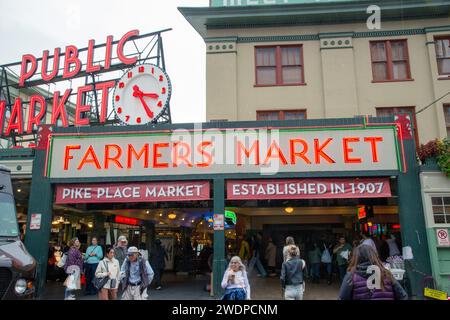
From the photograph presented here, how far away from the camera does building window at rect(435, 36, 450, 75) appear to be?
55.0 feet

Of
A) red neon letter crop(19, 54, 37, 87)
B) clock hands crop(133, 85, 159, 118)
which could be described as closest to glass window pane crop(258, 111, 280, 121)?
clock hands crop(133, 85, 159, 118)

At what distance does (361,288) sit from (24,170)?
12989mm

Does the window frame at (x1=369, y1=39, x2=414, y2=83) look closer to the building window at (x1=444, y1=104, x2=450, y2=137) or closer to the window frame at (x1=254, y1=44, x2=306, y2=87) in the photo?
the building window at (x1=444, y1=104, x2=450, y2=137)

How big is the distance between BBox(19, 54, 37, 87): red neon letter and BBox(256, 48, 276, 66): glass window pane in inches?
542

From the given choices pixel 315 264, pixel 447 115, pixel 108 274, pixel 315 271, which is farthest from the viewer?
pixel 447 115

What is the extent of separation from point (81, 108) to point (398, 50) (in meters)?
15.8

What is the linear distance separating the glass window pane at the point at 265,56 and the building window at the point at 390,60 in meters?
4.28

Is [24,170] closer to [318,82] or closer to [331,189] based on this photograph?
[331,189]

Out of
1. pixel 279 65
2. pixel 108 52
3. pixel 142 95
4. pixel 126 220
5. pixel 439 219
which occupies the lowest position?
pixel 439 219

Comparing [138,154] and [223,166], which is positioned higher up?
[138,154]

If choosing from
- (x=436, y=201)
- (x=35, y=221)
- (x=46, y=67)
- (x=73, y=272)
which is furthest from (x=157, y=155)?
(x=46, y=67)

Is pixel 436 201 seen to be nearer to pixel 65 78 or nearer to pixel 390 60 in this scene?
pixel 390 60

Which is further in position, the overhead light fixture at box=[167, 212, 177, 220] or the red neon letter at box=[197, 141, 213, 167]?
the overhead light fixture at box=[167, 212, 177, 220]

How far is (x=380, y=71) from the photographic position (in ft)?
56.1
